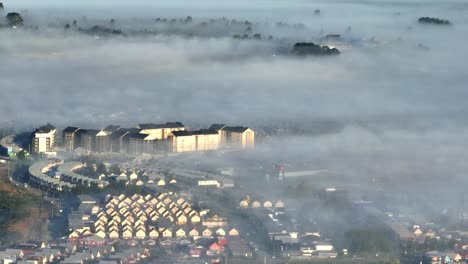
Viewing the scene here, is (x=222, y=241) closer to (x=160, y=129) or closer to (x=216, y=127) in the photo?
(x=160, y=129)

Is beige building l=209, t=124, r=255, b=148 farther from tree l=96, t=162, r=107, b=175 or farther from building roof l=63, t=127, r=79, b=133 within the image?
tree l=96, t=162, r=107, b=175

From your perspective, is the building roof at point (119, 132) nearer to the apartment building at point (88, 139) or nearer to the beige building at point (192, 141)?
the apartment building at point (88, 139)

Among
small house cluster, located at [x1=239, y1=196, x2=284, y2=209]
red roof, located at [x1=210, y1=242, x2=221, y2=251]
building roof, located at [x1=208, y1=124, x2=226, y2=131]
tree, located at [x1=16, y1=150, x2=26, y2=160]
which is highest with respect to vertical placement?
building roof, located at [x1=208, y1=124, x2=226, y2=131]

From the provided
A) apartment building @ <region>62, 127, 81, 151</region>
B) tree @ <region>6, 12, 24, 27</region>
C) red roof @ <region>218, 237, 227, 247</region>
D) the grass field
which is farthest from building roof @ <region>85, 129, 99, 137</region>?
tree @ <region>6, 12, 24, 27</region>

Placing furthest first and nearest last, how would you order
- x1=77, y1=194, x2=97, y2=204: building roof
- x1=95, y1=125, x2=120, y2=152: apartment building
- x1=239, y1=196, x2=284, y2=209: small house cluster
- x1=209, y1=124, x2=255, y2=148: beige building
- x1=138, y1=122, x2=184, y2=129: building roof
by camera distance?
x1=138, y1=122, x2=184, y2=129: building roof → x1=209, y1=124, x2=255, y2=148: beige building → x1=95, y1=125, x2=120, y2=152: apartment building → x1=77, y1=194, x2=97, y2=204: building roof → x1=239, y1=196, x2=284, y2=209: small house cluster

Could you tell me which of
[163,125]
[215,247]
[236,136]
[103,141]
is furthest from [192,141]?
[215,247]
